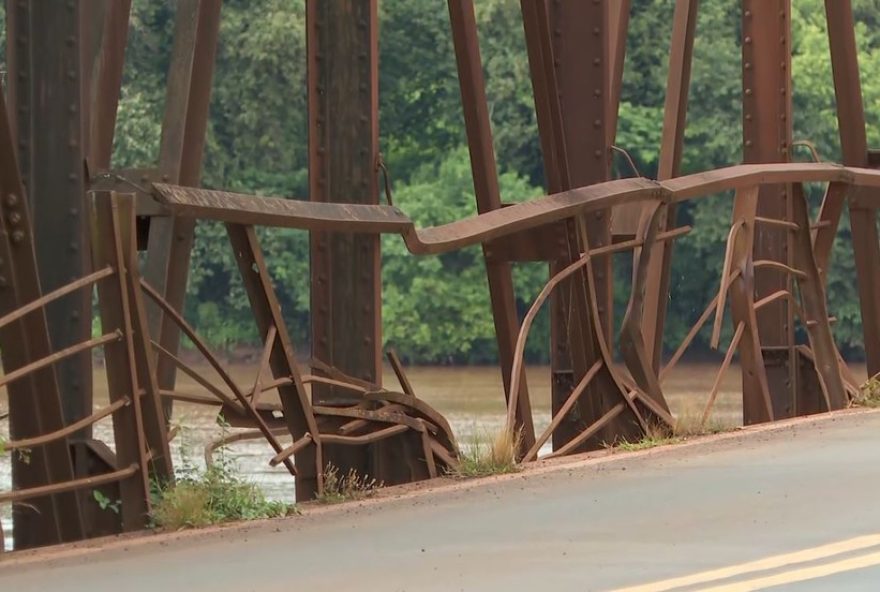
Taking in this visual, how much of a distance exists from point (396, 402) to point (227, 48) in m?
36.2

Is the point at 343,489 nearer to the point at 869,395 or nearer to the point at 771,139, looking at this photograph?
the point at 869,395

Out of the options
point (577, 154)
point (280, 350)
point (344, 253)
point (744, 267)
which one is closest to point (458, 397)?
point (577, 154)

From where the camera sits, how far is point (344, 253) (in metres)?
8.05

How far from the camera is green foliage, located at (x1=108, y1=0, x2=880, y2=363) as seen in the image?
41.2 meters

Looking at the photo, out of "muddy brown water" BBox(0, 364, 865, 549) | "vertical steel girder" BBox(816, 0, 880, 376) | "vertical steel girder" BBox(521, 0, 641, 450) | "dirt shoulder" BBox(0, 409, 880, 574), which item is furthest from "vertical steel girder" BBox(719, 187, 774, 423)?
"muddy brown water" BBox(0, 364, 865, 549)

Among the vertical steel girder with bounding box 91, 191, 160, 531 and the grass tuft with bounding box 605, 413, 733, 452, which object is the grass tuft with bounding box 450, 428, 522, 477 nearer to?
the grass tuft with bounding box 605, 413, 733, 452

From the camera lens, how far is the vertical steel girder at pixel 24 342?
657cm

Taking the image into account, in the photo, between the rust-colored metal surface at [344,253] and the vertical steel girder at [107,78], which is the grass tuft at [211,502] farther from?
the vertical steel girder at [107,78]

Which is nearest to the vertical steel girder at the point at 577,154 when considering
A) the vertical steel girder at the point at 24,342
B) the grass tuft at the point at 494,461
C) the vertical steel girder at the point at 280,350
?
the grass tuft at the point at 494,461

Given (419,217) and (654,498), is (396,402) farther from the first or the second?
(419,217)

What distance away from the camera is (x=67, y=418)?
743 cm

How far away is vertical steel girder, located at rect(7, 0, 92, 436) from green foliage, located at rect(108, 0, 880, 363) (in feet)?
109

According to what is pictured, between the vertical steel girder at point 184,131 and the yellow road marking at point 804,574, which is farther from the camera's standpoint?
the vertical steel girder at point 184,131

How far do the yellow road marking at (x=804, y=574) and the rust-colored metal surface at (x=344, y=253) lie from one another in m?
1.98
